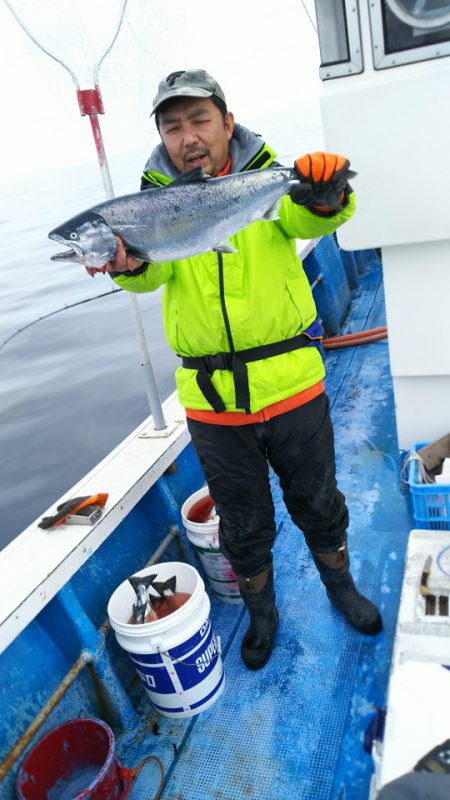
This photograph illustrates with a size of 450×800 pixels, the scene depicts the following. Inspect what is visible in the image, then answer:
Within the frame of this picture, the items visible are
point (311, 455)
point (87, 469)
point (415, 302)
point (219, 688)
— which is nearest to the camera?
point (311, 455)

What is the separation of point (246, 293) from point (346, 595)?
59.7 inches

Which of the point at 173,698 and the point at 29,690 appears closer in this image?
the point at 29,690

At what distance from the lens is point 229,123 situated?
2193 millimetres

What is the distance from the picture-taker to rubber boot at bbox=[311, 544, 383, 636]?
8.50 ft

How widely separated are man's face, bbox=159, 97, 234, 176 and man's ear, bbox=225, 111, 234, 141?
0.03 m

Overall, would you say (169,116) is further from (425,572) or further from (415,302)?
(425,572)

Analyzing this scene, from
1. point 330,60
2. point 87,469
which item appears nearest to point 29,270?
point 87,469

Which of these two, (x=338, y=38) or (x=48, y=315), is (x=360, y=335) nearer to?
A: (x=338, y=38)

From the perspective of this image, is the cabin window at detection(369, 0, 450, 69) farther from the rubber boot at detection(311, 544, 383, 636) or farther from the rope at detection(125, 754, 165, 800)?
the rope at detection(125, 754, 165, 800)

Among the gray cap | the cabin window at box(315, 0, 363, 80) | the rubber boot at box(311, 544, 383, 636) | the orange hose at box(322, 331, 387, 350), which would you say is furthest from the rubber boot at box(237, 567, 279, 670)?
the orange hose at box(322, 331, 387, 350)

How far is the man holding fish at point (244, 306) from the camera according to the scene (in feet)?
6.05

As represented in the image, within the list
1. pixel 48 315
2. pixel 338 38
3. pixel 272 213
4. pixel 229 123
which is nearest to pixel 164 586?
pixel 272 213

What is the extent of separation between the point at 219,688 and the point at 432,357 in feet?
6.55

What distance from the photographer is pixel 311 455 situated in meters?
2.40
